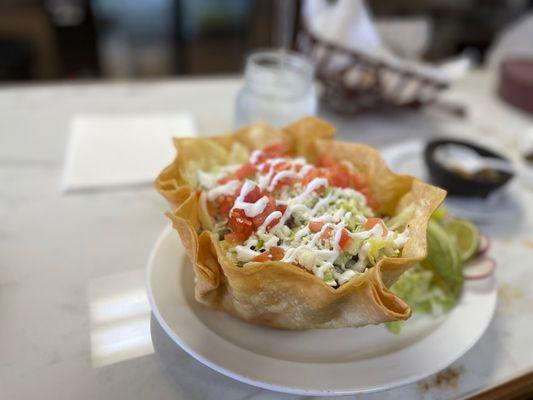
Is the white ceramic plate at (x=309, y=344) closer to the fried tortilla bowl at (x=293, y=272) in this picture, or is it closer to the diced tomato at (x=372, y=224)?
the fried tortilla bowl at (x=293, y=272)

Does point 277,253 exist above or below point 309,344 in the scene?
above

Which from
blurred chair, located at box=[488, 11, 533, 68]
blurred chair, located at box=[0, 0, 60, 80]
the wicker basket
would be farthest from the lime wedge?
blurred chair, located at box=[0, 0, 60, 80]

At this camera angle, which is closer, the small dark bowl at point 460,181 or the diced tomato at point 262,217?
the diced tomato at point 262,217

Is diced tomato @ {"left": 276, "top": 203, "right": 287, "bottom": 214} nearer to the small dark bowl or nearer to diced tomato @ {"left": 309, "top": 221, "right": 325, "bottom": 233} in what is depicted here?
diced tomato @ {"left": 309, "top": 221, "right": 325, "bottom": 233}

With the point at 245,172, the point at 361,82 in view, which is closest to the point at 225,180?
the point at 245,172

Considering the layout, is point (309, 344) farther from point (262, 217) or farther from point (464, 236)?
point (464, 236)

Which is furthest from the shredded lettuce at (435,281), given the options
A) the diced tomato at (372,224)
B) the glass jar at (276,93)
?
the glass jar at (276,93)
